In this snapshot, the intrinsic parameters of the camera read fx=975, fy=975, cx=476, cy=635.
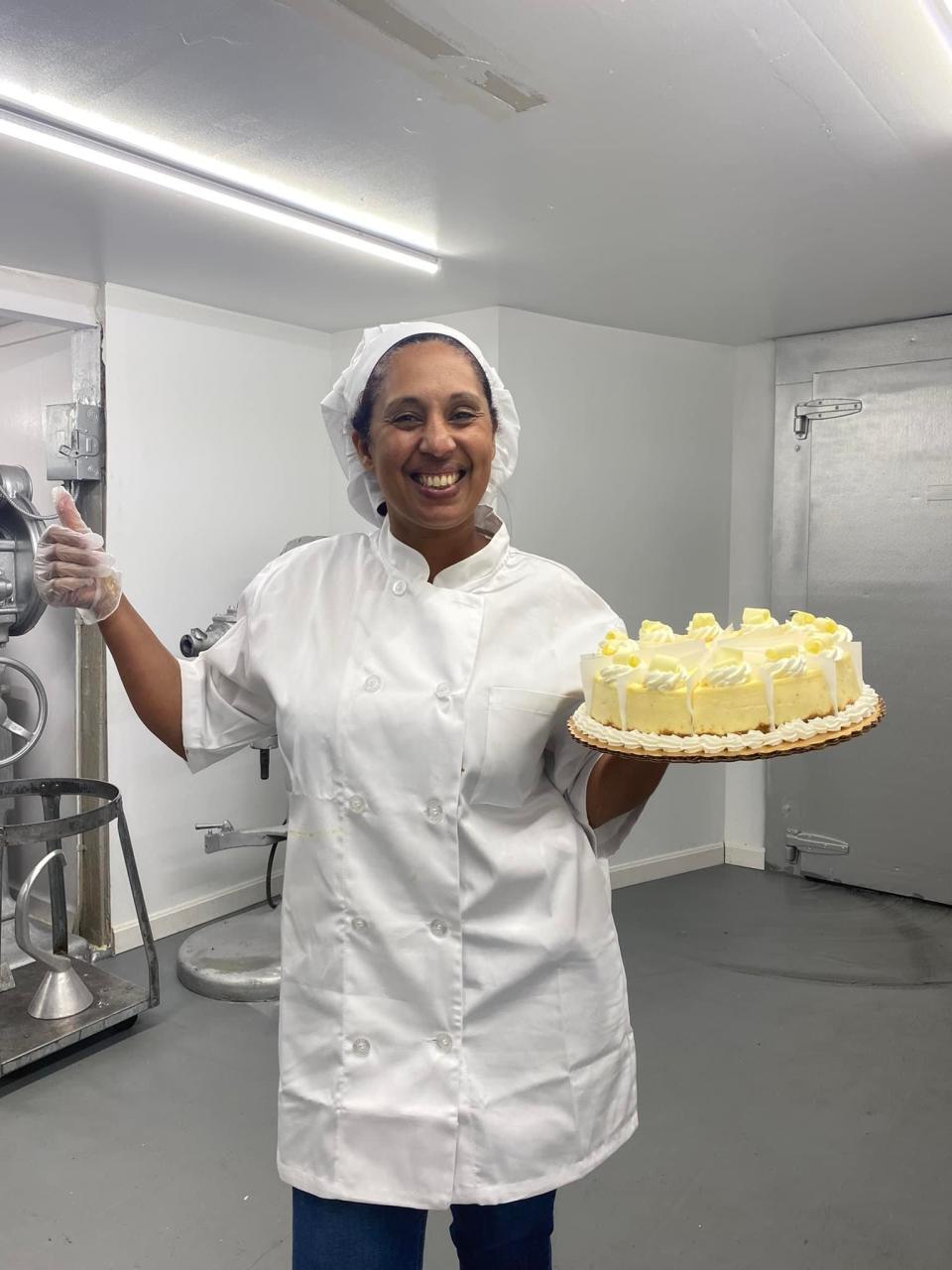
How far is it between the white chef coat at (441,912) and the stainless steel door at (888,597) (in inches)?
109

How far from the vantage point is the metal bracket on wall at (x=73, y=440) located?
299cm

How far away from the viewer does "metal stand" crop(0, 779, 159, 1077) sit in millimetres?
2381

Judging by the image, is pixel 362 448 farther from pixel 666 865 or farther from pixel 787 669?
pixel 666 865

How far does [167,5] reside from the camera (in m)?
1.50

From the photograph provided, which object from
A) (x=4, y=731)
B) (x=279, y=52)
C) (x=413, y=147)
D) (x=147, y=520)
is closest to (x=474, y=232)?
(x=413, y=147)

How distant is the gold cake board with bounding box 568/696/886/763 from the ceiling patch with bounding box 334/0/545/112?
3.75 ft

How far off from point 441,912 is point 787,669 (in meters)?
0.50

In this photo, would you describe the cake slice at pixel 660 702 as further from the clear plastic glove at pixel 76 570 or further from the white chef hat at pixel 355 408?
the clear plastic glove at pixel 76 570

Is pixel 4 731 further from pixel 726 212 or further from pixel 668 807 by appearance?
pixel 726 212

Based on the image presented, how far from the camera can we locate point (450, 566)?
1.25m

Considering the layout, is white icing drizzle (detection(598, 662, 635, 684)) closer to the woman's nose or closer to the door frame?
the woman's nose

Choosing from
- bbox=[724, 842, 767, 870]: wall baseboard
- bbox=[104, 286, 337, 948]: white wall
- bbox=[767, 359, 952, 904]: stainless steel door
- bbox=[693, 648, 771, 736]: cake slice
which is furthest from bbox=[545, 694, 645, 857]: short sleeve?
bbox=[724, 842, 767, 870]: wall baseboard

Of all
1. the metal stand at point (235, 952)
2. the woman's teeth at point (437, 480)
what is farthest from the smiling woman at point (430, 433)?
the metal stand at point (235, 952)

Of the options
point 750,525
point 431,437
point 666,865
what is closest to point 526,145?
point 431,437
